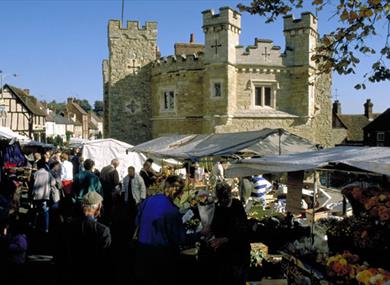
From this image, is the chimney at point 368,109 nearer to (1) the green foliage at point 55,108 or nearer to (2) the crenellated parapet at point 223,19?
(2) the crenellated parapet at point 223,19

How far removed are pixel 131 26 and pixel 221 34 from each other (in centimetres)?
618

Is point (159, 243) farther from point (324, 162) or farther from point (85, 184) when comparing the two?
point (85, 184)

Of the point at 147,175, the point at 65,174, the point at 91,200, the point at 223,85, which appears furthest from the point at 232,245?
the point at 223,85

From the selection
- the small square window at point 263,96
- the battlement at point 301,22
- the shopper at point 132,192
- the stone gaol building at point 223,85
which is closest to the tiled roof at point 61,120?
the stone gaol building at point 223,85

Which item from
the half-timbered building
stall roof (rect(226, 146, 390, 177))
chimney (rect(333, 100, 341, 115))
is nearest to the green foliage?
the half-timbered building

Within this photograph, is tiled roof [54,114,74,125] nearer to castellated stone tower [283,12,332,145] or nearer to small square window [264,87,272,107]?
small square window [264,87,272,107]

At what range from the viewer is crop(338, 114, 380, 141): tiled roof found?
1741 inches

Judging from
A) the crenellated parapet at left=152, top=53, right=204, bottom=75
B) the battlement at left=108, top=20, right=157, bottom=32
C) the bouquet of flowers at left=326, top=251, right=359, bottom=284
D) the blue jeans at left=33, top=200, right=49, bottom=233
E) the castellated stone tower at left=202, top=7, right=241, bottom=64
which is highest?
the battlement at left=108, top=20, right=157, bottom=32

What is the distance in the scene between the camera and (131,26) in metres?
22.6

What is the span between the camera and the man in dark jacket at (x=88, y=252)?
3910 millimetres

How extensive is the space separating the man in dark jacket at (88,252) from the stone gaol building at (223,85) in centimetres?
1522

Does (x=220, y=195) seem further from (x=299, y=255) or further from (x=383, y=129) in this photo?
(x=383, y=129)

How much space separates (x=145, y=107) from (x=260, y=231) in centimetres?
1680

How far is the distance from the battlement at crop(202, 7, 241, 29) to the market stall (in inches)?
566
